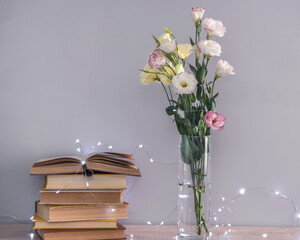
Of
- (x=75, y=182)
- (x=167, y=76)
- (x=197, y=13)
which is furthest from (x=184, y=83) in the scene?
(x=75, y=182)

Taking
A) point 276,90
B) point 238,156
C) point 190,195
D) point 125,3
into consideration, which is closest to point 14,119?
point 125,3

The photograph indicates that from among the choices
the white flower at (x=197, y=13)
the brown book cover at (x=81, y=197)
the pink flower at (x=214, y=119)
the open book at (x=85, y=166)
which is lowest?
the brown book cover at (x=81, y=197)

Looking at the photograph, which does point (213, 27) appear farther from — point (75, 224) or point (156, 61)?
point (75, 224)

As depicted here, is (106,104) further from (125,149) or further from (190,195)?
(190,195)

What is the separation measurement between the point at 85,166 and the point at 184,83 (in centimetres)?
39

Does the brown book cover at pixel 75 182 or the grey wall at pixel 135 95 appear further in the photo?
the grey wall at pixel 135 95

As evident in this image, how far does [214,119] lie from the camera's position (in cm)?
127

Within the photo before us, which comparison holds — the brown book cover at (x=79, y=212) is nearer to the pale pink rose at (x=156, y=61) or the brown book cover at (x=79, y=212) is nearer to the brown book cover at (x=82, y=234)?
the brown book cover at (x=82, y=234)

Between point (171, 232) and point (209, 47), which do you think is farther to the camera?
point (171, 232)

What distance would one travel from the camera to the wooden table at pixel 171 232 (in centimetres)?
137

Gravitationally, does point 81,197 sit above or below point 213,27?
below

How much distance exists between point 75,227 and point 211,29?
27.7 inches

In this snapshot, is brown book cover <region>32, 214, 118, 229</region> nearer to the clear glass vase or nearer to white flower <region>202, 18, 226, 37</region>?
the clear glass vase

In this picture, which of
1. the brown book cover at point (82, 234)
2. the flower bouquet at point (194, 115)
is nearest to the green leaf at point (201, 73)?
the flower bouquet at point (194, 115)
